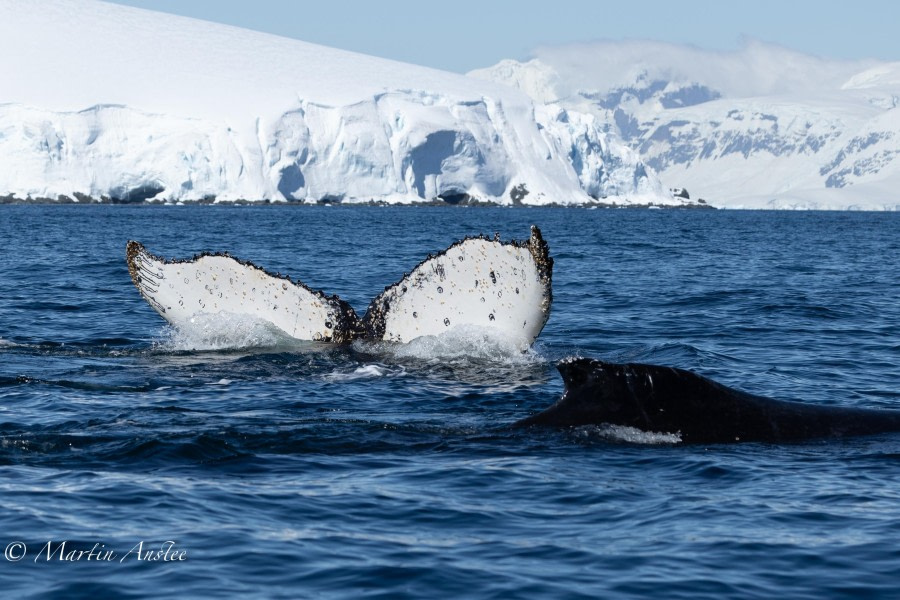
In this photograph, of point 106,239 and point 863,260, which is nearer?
point 863,260

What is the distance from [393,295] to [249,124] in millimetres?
89690

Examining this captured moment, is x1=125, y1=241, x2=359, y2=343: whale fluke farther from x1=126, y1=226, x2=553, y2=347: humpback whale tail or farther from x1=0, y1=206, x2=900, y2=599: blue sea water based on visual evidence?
x1=0, y1=206, x2=900, y2=599: blue sea water

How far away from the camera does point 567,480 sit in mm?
6660

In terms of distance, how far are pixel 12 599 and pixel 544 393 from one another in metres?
5.19

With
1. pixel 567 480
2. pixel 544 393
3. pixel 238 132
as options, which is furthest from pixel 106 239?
pixel 238 132

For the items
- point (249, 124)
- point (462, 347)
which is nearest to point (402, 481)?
point (462, 347)

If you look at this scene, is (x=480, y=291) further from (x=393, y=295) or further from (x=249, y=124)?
(x=249, y=124)

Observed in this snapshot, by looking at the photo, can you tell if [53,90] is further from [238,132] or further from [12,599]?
[12,599]

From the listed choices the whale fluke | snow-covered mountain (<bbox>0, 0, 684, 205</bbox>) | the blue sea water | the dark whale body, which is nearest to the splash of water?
the blue sea water

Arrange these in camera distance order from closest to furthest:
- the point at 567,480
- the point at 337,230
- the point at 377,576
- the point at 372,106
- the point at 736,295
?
the point at 377,576
the point at 567,480
the point at 736,295
the point at 337,230
the point at 372,106

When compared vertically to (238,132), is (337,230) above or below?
below

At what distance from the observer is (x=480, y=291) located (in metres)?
9.42

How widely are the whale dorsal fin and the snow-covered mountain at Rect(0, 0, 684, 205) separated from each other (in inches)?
3303

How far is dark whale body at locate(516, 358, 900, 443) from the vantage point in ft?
23.1
